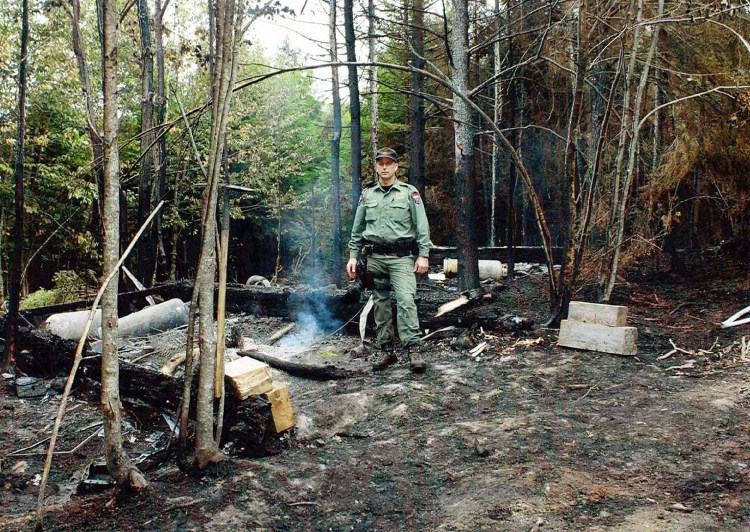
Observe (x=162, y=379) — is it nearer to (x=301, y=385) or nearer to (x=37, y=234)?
(x=301, y=385)

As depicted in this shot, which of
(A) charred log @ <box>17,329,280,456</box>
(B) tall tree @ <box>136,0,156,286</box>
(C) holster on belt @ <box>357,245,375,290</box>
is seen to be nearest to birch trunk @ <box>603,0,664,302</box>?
(C) holster on belt @ <box>357,245,375,290</box>

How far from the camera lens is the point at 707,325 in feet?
21.6

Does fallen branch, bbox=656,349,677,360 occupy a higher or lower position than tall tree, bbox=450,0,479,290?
lower

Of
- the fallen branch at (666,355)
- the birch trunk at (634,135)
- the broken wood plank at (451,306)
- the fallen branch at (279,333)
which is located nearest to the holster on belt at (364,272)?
the broken wood plank at (451,306)

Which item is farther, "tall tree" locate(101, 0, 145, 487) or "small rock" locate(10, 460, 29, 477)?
"small rock" locate(10, 460, 29, 477)

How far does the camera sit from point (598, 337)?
18.7 ft

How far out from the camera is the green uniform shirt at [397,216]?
579 centimetres

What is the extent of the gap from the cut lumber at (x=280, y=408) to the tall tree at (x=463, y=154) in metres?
5.87

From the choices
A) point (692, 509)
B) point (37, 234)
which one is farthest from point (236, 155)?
point (692, 509)

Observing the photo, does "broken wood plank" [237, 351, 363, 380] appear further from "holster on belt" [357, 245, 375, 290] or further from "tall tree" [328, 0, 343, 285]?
"tall tree" [328, 0, 343, 285]

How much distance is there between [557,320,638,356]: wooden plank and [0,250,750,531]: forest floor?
12 centimetres

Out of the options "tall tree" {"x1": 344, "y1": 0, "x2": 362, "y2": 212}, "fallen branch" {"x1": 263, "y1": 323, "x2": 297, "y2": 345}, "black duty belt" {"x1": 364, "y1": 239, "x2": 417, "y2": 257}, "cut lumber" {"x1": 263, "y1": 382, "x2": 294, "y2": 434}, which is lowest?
"fallen branch" {"x1": 263, "y1": 323, "x2": 297, "y2": 345}

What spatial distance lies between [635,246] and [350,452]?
23.3 ft

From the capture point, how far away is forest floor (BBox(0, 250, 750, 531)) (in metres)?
2.55
